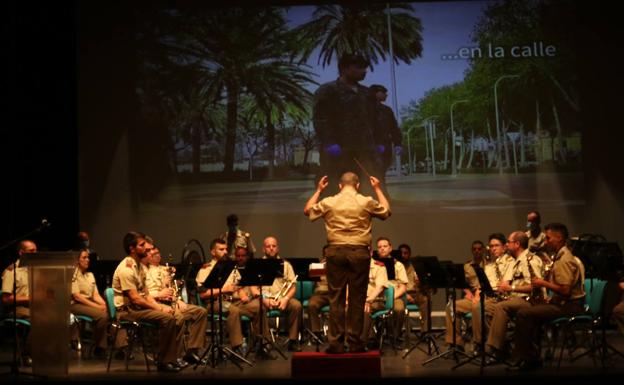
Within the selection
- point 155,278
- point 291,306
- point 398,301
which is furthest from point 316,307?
point 155,278

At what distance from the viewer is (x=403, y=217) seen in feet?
42.3

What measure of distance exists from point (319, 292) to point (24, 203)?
424cm

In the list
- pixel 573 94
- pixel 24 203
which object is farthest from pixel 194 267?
pixel 573 94

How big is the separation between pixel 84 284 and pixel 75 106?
3.34m

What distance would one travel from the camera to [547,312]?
8.39 metres

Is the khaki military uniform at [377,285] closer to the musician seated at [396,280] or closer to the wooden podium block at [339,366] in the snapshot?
the musician seated at [396,280]

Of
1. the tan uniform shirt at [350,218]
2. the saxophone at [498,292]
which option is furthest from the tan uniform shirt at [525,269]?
the tan uniform shirt at [350,218]

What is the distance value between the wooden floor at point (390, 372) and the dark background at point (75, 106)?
307 cm

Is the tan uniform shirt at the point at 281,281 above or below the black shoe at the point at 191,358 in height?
above

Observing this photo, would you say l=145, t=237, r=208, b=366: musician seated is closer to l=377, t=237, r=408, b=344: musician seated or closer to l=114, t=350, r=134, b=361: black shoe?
l=114, t=350, r=134, b=361: black shoe

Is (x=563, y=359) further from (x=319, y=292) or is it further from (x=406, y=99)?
(x=406, y=99)

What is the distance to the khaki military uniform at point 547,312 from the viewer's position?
27.3 ft

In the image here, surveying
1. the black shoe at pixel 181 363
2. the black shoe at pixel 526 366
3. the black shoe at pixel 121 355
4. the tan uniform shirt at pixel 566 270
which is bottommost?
the black shoe at pixel 121 355

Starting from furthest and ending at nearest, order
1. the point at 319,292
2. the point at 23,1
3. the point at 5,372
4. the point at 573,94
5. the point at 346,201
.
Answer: the point at 573,94
the point at 23,1
the point at 319,292
the point at 5,372
the point at 346,201
